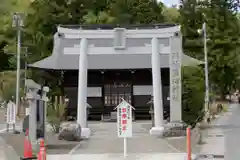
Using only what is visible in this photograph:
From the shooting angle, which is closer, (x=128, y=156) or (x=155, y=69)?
(x=128, y=156)

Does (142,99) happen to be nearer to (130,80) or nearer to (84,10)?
(130,80)

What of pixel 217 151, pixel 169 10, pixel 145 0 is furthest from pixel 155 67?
pixel 169 10

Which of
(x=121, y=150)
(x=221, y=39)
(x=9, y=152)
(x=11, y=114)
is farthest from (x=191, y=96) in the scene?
(x=221, y=39)

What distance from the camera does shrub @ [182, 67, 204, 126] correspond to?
2258 cm

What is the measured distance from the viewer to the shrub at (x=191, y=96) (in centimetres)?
2258

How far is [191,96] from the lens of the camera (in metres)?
22.6

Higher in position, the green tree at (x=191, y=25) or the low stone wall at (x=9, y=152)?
the green tree at (x=191, y=25)

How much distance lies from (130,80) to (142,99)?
67.4 inches

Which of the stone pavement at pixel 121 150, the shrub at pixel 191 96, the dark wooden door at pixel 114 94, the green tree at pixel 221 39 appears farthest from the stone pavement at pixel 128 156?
the green tree at pixel 221 39

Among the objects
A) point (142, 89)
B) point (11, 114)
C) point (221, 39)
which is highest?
point (221, 39)

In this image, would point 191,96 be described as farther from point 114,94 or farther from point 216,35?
point 216,35

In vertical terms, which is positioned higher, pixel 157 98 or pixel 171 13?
pixel 171 13

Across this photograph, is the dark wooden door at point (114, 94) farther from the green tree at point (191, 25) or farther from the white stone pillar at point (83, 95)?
the green tree at point (191, 25)

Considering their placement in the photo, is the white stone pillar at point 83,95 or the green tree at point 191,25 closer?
the white stone pillar at point 83,95
